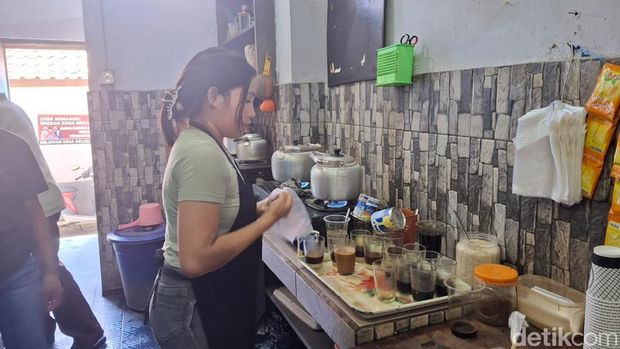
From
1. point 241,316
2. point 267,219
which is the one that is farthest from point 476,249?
point 241,316

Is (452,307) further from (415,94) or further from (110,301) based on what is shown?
(110,301)

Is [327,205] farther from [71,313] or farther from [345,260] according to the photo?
[71,313]

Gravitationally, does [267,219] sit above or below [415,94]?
below

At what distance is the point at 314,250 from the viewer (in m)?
1.60

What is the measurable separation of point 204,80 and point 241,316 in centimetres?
74

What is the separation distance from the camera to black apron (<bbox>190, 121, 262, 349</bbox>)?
4.25 ft

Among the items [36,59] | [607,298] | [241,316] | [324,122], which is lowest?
[241,316]

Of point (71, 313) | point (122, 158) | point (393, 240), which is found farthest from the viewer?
point (122, 158)

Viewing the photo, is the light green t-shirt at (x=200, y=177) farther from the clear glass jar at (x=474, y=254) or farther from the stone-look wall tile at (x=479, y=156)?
the clear glass jar at (x=474, y=254)

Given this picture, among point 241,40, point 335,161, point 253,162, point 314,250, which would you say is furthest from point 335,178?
point 241,40

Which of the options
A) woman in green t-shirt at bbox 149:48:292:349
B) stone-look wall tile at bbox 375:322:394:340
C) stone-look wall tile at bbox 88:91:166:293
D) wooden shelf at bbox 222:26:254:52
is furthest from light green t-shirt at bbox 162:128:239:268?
stone-look wall tile at bbox 88:91:166:293

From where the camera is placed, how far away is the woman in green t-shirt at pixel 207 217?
1.14 meters

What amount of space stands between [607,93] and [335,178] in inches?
42.5

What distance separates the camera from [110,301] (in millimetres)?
3389
